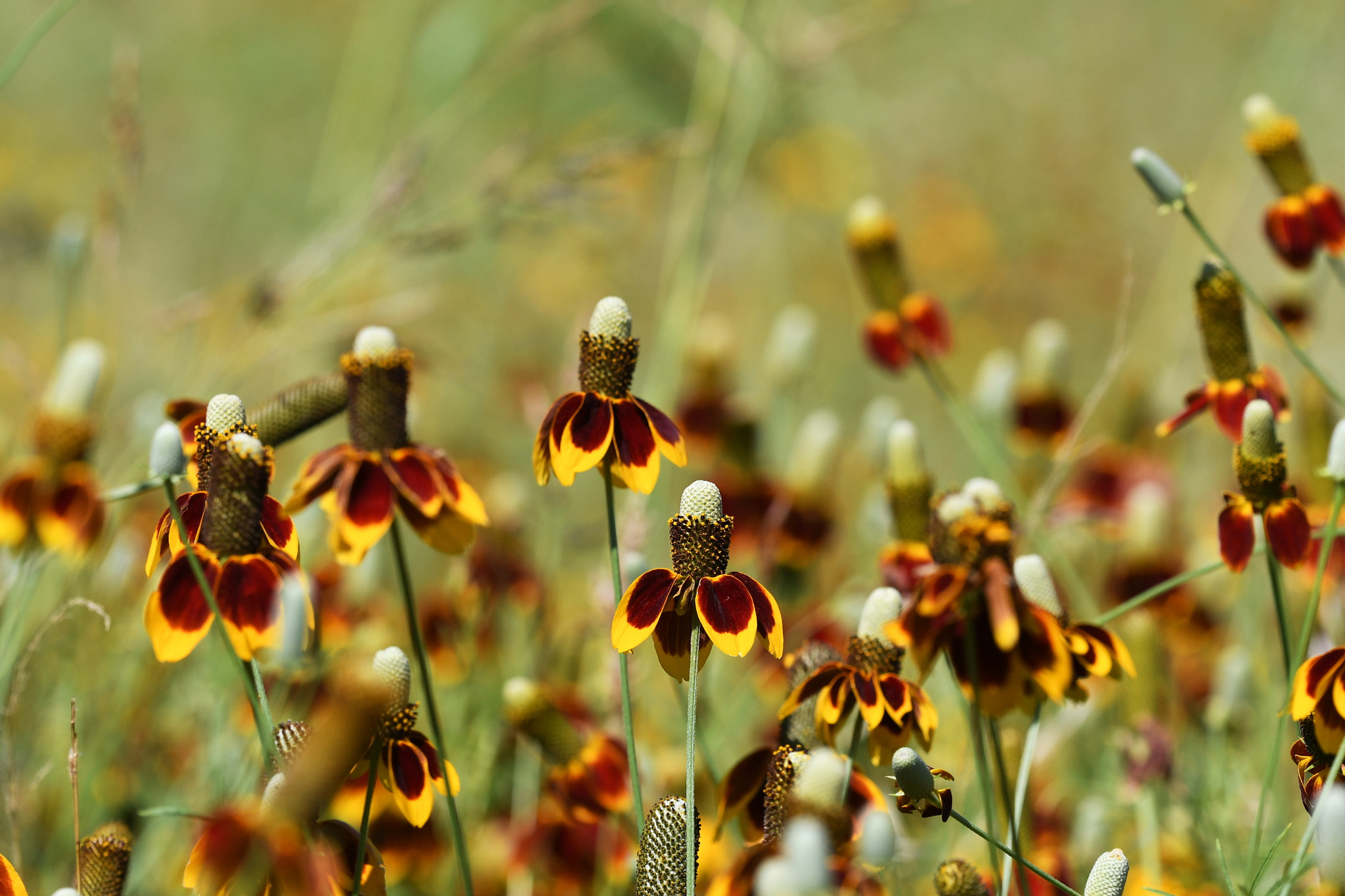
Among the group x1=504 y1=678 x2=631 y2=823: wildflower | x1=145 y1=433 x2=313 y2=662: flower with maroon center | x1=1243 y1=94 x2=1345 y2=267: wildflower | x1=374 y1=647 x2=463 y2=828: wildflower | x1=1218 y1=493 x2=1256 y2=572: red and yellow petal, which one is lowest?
x1=504 y1=678 x2=631 y2=823: wildflower

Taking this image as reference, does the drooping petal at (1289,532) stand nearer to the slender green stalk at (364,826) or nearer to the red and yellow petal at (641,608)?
the red and yellow petal at (641,608)

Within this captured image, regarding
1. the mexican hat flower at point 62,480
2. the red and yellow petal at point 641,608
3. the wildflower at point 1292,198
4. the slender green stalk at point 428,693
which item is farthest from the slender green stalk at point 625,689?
the wildflower at point 1292,198

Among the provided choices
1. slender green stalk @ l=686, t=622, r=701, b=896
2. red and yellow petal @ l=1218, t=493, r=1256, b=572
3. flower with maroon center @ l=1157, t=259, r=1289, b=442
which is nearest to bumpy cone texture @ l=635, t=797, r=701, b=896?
slender green stalk @ l=686, t=622, r=701, b=896

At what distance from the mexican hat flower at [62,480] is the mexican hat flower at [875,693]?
0.79m

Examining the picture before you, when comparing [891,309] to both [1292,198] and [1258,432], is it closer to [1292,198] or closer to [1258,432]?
[1292,198]

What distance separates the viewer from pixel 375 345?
904 millimetres

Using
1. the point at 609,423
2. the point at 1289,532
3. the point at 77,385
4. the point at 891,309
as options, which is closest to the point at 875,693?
the point at 609,423

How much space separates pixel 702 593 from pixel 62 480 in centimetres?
81

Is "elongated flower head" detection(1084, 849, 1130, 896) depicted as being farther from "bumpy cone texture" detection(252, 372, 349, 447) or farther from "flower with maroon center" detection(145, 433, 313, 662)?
"bumpy cone texture" detection(252, 372, 349, 447)

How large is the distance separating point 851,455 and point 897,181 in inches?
95.0

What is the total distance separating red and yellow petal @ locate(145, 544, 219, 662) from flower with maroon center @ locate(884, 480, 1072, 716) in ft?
1.49

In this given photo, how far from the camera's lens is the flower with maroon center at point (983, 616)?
0.76 metres

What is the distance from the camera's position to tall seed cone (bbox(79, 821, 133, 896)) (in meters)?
0.82

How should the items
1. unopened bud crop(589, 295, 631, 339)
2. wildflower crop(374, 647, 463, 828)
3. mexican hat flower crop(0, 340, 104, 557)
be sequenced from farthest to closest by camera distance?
mexican hat flower crop(0, 340, 104, 557) → unopened bud crop(589, 295, 631, 339) → wildflower crop(374, 647, 463, 828)
